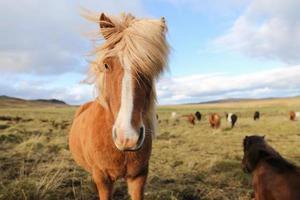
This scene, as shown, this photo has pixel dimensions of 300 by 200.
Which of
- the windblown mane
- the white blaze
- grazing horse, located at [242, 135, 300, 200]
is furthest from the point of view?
the windblown mane

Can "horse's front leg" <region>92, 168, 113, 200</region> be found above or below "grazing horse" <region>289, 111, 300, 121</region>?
below

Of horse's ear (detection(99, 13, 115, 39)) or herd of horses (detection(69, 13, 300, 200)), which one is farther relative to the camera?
horse's ear (detection(99, 13, 115, 39))

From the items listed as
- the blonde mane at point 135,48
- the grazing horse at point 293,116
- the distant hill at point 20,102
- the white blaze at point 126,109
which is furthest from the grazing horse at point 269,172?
the distant hill at point 20,102

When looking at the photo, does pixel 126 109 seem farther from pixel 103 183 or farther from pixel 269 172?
pixel 269 172

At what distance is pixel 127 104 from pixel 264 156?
291cm

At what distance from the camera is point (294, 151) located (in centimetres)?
1241

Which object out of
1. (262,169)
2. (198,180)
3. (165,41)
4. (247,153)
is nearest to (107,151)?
(165,41)

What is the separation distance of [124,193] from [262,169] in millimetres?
2359

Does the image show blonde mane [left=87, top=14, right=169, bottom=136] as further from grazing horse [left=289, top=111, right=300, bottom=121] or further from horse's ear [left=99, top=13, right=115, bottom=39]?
grazing horse [left=289, top=111, right=300, bottom=121]

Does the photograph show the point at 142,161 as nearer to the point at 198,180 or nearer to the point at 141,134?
the point at 141,134

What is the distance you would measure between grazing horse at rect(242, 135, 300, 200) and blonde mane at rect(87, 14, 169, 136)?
1866mm

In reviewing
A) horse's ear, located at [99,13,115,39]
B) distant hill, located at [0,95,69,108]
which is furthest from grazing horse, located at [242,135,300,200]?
distant hill, located at [0,95,69,108]

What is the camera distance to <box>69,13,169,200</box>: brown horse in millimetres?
2622

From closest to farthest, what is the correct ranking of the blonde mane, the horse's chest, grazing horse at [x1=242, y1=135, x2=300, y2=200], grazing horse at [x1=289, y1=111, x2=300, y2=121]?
the blonde mane, the horse's chest, grazing horse at [x1=242, y1=135, x2=300, y2=200], grazing horse at [x1=289, y1=111, x2=300, y2=121]
